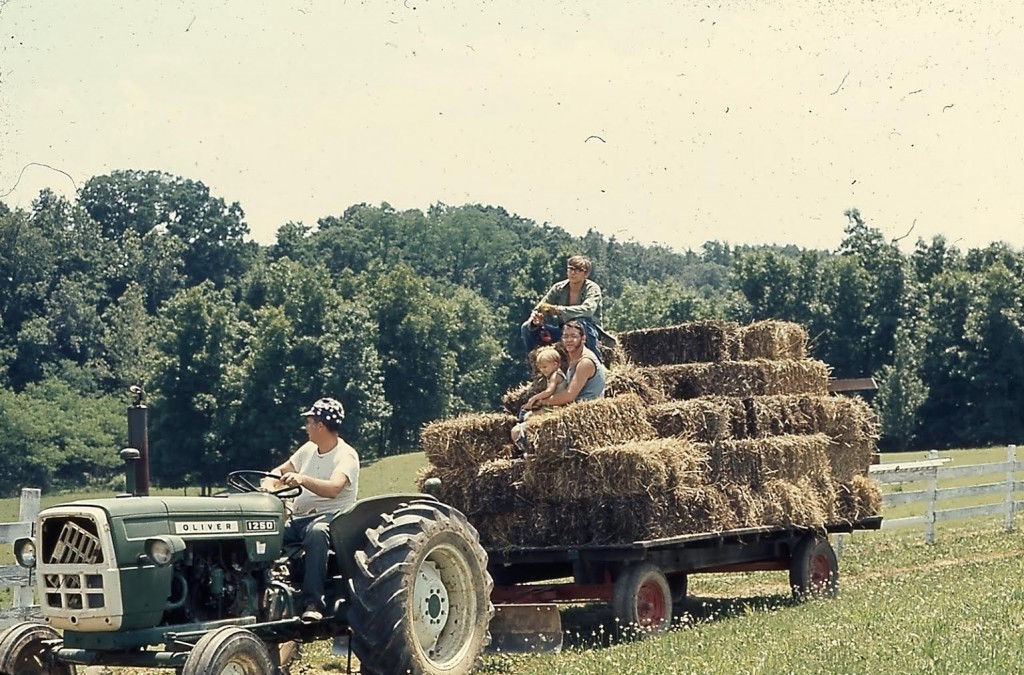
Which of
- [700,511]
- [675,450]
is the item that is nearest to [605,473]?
[675,450]

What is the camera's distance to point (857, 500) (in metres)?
15.0

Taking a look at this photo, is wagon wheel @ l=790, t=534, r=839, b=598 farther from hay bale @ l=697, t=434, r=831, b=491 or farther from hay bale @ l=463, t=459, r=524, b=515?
hay bale @ l=463, t=459, r=524, b=515

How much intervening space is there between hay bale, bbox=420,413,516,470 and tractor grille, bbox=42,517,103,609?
434 cm

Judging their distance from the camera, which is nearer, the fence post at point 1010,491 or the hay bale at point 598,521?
the hay bale at point 598,521

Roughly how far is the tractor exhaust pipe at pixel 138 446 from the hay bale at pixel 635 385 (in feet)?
14.4

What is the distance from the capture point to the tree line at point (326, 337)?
7681cm

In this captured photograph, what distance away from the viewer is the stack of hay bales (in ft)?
38.9

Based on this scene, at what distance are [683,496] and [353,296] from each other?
3363 inches

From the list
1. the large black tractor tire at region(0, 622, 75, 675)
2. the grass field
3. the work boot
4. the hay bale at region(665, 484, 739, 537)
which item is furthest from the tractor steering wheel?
the hay bale at region(665, 484, 739, 537)

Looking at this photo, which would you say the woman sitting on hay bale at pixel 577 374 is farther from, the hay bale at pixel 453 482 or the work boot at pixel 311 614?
the work boot at pixel 311 614

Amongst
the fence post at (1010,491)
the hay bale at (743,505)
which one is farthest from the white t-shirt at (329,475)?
the fence post at (1010,491)

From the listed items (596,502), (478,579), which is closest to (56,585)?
(478,579)

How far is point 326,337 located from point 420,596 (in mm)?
71772

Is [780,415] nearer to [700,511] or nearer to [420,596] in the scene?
[700,511]
